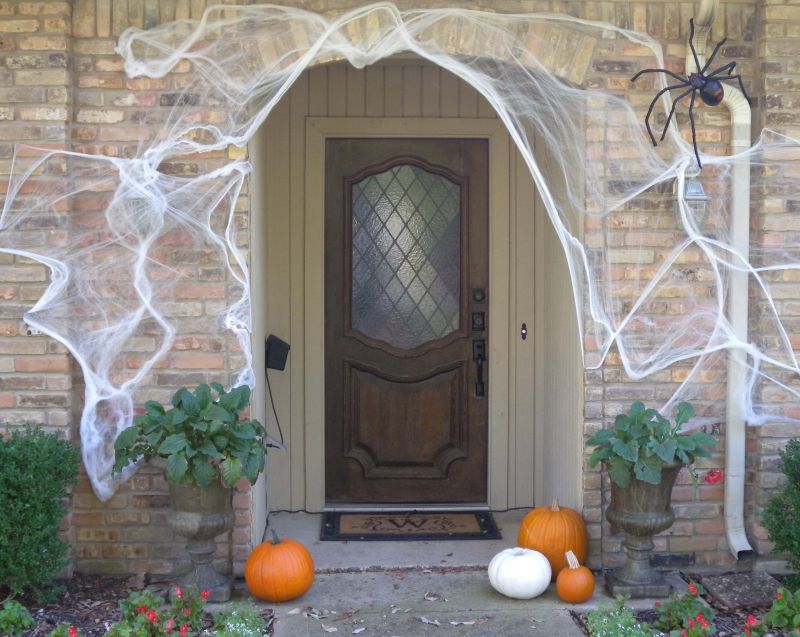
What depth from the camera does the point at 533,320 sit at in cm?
558

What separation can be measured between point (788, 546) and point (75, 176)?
136 inches

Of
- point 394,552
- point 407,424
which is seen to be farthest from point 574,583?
point 407,424

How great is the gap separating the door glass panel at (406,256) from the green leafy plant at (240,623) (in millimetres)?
2009

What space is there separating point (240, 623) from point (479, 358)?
227 cm

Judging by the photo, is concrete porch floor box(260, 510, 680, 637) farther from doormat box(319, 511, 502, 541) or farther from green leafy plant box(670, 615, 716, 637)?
green leafy plant box(670, 615, 716, 637)

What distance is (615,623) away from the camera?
382cm

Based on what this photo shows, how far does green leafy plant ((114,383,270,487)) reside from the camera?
392cm

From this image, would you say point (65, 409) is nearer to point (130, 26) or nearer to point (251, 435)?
point (251, 435)

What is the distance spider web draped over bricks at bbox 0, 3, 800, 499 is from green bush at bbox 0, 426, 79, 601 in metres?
0.29

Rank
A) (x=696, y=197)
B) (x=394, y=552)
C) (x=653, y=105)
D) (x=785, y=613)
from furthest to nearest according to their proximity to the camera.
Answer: (x=394, y=552)
(x=653, y=105)
(x=696, y=197)
(x=785, y=613)

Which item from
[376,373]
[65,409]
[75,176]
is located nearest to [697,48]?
[376,373]

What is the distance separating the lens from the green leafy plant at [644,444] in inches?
159

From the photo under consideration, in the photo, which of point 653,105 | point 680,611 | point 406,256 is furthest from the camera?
point 406,256

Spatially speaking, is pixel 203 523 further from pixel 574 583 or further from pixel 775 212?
pixel 775 212
